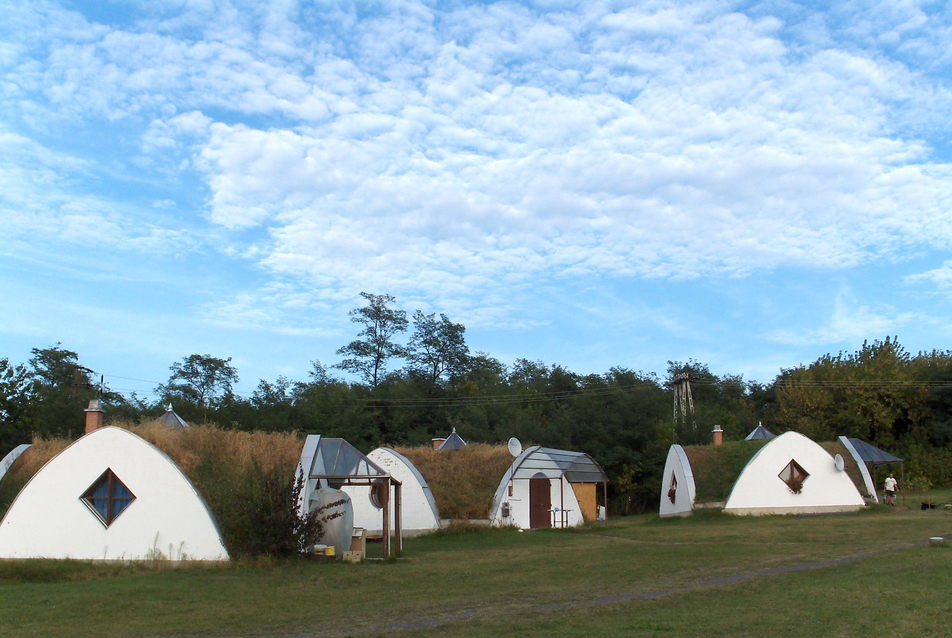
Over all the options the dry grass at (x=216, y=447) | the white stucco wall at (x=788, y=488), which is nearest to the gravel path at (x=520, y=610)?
the dry grass at (x=216, y=447)

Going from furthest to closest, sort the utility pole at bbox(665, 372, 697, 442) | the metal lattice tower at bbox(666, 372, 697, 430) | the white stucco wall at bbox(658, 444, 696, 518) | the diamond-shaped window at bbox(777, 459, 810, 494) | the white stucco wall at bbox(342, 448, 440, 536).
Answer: the metal lattice tower at bbox(666, 372, 697, 430) → the utility pole at bbox(665, 372, 697, 442) → the white stucco wall at bbox(658, 444, 696, 518) → the diamond-shaped window at bbox(777, 459, 810, 494) → the white stucco wall at bbox(342, 448, 440, 536)

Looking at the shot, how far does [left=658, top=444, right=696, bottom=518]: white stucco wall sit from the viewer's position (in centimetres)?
3622

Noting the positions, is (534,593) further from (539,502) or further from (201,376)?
(201,376)

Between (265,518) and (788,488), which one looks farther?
(788,488)

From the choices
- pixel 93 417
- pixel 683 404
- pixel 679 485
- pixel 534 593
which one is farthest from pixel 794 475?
pixel 93 417

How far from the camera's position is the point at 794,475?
1399 inches

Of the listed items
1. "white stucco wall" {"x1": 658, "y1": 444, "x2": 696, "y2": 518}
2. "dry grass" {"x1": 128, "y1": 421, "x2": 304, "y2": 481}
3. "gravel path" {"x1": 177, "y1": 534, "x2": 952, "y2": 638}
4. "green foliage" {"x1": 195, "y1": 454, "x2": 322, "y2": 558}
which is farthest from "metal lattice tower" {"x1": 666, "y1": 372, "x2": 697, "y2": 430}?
"gravel path" {"x1": 177, "y1": 534, "x2": 952, "y2": 638}

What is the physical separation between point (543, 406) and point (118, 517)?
4477 centimetres

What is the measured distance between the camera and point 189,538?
2016cm

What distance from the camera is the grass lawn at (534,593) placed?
10766mm

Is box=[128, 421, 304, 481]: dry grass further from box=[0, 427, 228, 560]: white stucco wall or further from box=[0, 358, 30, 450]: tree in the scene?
box=[0, 358, 30, 450]: tree

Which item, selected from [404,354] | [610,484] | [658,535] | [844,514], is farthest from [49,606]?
[404,354]

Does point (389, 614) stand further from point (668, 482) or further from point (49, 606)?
point (668, 482)

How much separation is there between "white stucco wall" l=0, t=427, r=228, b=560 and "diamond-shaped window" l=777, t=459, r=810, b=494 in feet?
79.8
